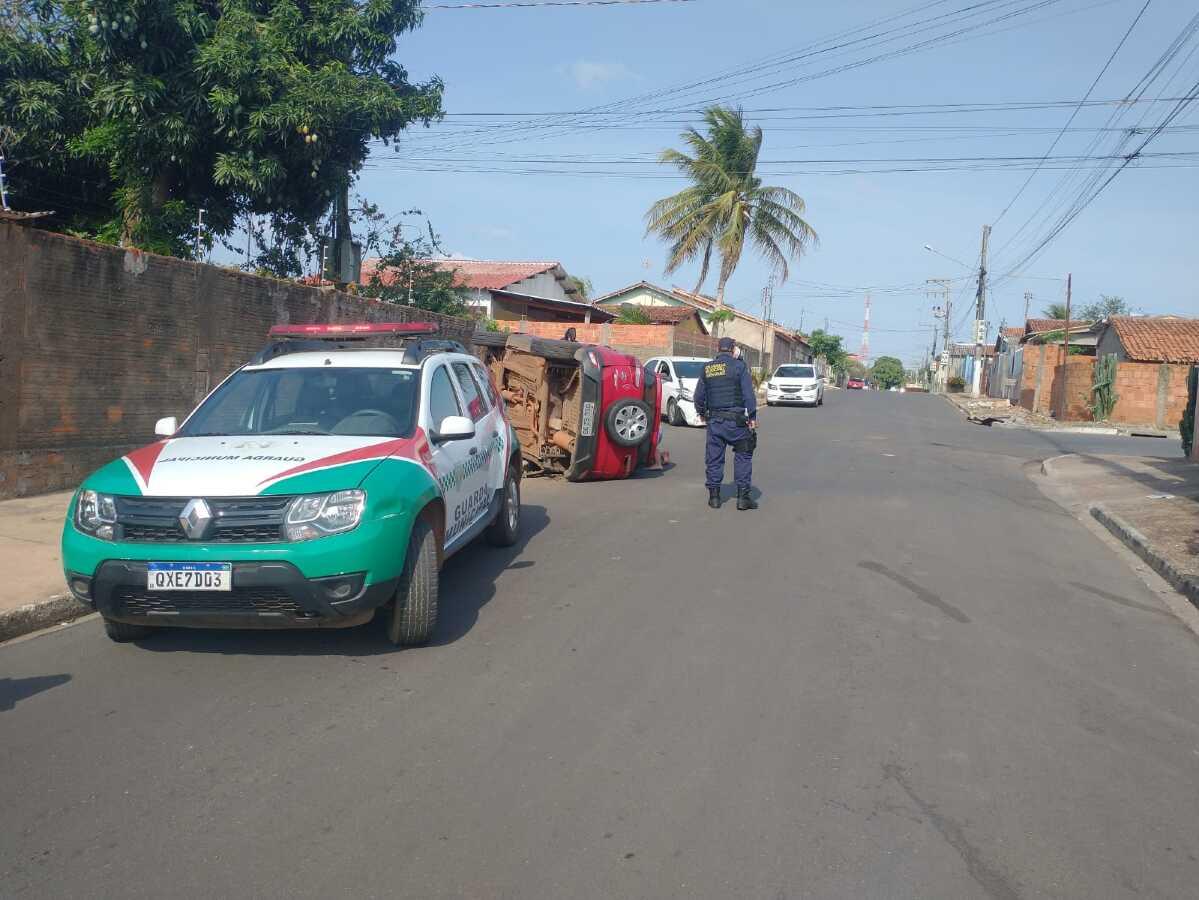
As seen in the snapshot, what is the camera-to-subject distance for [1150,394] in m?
31.6

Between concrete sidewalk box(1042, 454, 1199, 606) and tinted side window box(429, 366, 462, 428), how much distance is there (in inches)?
227

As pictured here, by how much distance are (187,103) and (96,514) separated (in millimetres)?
10922

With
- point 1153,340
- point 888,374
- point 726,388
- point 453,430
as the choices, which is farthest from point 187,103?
point 888,374

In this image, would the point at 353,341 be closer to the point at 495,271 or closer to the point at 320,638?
the point at 320,638

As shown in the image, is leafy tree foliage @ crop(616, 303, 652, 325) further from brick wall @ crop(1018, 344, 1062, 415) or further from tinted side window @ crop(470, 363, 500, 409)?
tinted side window @ crop(470, 363, 500, 409)

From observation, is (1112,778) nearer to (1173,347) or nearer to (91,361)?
→ (91,361)

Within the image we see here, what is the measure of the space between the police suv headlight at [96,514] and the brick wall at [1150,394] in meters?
32.7

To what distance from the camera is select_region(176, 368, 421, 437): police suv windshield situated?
20.2ft

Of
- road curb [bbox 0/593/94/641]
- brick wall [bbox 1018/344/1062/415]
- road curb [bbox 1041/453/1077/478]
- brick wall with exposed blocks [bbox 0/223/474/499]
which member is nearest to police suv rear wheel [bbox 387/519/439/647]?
road curb [bbox 0/593/94/641]

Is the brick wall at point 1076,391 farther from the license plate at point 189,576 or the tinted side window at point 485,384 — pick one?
the license plate at point 189,576

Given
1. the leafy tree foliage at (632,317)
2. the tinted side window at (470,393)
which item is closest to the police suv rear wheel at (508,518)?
the tinted side window at (470,393)

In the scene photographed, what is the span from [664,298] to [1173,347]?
88.8ft

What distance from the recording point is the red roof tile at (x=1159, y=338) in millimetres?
31922

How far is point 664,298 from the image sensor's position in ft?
178
